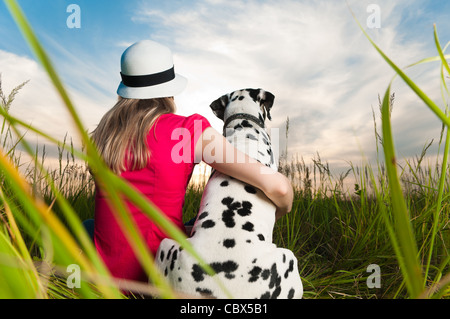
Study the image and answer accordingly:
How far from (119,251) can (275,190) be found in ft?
3.99

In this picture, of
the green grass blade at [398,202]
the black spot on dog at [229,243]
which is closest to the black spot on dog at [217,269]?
the black spot on dog at [229,243]

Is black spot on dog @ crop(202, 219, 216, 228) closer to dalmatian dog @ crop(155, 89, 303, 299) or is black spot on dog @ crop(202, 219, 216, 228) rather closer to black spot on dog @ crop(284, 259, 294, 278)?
dalmatian dog @ crop(155, 89, 303, 299)

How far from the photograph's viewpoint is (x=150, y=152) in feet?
8.32

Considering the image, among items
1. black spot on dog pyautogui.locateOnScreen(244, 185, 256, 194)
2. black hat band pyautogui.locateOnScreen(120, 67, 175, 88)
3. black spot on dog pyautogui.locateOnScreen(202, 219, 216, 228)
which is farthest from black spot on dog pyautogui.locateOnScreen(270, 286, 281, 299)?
black hat band pyautogui.locateOnScreen(120, 67, 175, 88)

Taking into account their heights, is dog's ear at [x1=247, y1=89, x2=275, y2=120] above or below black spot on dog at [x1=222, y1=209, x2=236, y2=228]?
above

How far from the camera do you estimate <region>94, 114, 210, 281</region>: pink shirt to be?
2568 mm

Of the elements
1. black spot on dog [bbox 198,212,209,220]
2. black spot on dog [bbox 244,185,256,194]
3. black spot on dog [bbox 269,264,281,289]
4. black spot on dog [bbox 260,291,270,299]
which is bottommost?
black spot on dog [bbox 260,291,270,299]

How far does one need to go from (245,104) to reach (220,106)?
1.08ft

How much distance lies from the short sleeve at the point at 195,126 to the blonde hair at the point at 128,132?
0.24 m

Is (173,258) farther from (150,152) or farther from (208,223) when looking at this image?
(150,152)

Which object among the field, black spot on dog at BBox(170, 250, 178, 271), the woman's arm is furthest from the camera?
the woman's arm

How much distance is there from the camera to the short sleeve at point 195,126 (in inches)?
102

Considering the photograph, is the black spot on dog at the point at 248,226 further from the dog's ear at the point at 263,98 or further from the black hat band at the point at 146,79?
the dog's ear at the point at 263,98
